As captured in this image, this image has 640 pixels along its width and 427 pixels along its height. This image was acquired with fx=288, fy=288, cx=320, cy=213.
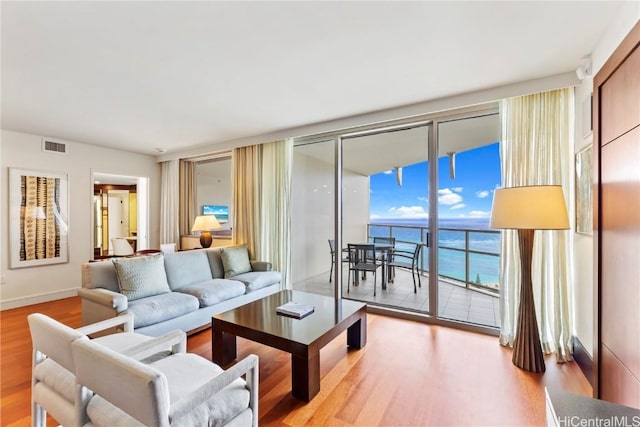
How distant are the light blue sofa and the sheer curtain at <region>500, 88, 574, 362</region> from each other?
2818mm

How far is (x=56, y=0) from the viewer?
1641 mm

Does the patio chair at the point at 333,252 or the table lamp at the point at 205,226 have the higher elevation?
the table lamp at the point at 205,226

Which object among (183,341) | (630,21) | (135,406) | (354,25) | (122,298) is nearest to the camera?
(135,406)

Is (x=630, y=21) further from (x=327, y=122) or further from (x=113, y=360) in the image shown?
(x=113, y=360)

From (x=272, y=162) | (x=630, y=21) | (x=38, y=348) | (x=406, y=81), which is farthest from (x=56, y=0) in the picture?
(x=630, y=21)

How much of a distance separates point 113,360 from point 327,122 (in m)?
3.38

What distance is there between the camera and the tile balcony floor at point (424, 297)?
3389 mm

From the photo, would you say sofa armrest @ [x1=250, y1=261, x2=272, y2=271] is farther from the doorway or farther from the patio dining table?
the doorway

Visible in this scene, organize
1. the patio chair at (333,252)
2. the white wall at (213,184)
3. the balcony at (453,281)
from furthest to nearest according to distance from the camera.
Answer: the white wall at (213,184) < the patio chair at (333,252) < the balcony at (453,281)

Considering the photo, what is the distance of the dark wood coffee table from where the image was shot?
1.97m

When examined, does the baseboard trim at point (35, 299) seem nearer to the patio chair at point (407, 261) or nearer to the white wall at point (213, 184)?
the white wall at point (213, 184)

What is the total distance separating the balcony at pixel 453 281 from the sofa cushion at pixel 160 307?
Result: 2.03 m

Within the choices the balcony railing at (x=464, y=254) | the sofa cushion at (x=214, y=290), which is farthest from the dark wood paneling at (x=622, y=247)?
the sofa cushion at (x=214, y=290)

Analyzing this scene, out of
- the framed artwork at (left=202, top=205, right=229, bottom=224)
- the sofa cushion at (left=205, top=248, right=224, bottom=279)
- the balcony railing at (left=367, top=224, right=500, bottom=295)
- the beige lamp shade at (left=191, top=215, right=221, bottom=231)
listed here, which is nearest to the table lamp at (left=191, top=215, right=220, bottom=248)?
the beige lamp shade at (left=191, top=215, right=221, bottom=231)
